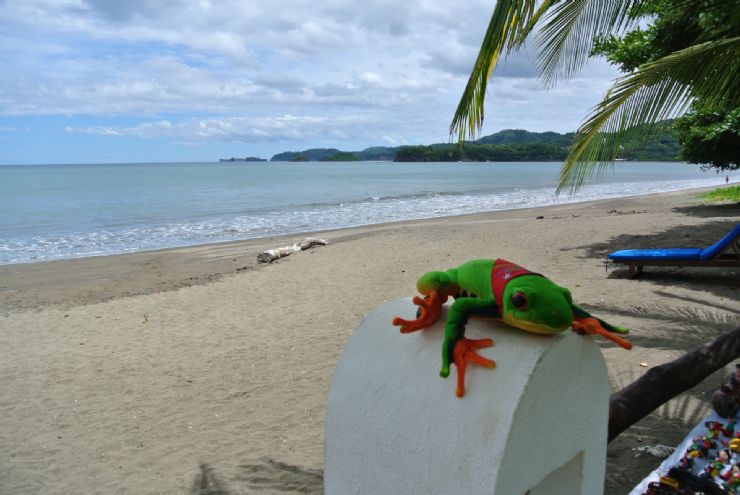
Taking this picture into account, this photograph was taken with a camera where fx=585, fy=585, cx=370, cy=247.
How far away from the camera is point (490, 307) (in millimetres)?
2182

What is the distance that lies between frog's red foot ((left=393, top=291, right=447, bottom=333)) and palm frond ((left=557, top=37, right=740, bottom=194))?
295 cm

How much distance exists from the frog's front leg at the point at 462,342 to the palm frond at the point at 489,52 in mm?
2415

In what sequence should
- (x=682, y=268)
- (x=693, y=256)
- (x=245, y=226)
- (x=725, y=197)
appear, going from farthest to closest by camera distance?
(x=245, y=226) < (x=725, y=197) < (x=682, y=268) < (x=693, y=256)

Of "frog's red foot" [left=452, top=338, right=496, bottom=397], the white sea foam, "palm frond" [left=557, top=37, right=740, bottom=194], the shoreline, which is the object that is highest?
"palm frond" [left=557, top=37, right=740, bottom=194]

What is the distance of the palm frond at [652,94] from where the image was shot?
15.4 ft

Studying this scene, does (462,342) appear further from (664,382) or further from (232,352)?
(232,352)

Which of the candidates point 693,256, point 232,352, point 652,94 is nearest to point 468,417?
point 652,94

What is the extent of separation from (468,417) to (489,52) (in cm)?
290

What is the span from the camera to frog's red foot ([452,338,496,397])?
1997 millimetres

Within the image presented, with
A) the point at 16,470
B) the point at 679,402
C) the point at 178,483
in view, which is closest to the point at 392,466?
the point at 178,483

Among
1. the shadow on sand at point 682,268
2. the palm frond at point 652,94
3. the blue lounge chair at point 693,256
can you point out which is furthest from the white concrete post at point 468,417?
the blue lounge chair at point 693,256

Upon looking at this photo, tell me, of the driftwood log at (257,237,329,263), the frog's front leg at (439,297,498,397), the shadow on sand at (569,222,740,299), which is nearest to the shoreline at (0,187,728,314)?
the driftwood log at (257,237,329,263)

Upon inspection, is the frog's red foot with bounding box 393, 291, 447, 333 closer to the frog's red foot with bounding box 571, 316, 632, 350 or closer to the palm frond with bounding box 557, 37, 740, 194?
the frog's red foot with bounding box 571, 316, 632, 350

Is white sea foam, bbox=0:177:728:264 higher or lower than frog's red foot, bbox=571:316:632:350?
lower
